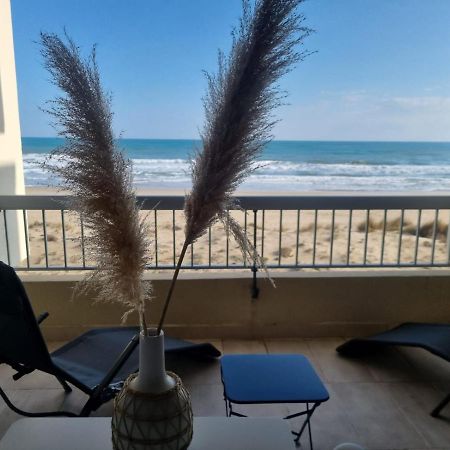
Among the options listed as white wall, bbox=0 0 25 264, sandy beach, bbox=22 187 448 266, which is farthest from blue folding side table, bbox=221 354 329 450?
sandy beach, bbox=22 187 448 266

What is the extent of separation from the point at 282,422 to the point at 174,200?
6.72ft

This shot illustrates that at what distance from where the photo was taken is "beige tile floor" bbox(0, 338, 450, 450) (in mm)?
2295

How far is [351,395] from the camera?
8.78ft

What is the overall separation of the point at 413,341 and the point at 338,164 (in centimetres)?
1684

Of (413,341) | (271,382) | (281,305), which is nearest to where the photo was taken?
(271,382)

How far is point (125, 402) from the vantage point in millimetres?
1137

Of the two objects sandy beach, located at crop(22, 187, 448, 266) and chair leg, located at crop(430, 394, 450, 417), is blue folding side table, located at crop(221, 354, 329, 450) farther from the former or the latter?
sandy beach, located at crop(22, 187, 448, 266)

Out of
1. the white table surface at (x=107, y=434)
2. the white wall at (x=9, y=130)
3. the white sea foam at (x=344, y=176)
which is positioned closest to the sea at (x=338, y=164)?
the white sea foam at (x=344, y=176)

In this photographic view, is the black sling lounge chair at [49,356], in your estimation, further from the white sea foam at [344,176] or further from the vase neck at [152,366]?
the white sea foam at [344,176]

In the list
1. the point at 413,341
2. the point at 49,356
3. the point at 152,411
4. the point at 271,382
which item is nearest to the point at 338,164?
the point at 413,341

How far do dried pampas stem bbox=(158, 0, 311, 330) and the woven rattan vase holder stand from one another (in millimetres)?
391

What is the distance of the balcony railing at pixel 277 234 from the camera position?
3109 mm

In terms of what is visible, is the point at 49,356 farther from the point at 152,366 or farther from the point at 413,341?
the point at 413,341

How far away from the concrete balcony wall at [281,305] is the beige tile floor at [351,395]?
6.3 inches
